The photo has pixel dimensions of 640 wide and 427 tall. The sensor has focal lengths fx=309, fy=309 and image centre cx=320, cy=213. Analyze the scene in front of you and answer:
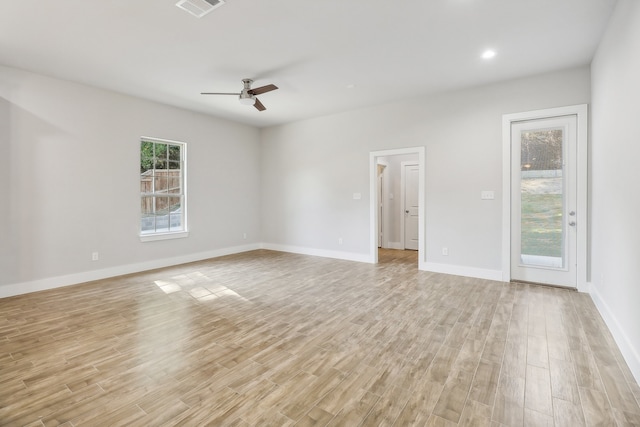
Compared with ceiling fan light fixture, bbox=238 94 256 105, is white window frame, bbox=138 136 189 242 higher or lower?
lower

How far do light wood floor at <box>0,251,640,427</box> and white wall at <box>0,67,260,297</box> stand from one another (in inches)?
23.3

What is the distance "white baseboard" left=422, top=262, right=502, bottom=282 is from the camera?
4586 millimetres

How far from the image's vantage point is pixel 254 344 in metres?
2.61

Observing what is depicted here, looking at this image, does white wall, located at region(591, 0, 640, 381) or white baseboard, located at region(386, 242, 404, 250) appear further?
white baseboard, located at region(386, 242, 404, 250)

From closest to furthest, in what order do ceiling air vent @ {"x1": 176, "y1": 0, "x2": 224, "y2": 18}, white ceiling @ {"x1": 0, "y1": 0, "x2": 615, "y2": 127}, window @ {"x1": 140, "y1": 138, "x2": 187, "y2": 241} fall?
ceiling air vent @ {"x1": 176, "y1": 0, "x2": 224, "y2": 18} < white ceiling @ {"x1": 0, "y1": 0, "x2": 615, "y2": 127} < window @ {"x1": 140, "y1": 138, "x2": 187, "y2": 241}

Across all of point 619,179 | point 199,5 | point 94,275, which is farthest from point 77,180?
point 619,179

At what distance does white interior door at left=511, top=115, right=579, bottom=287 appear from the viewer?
161 inches

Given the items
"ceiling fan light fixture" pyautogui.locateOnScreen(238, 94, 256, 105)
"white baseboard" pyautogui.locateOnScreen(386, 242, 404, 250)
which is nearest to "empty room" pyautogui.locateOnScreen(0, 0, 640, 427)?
"ceiling fan light fixture" pyautogui.locateOnScreen(238, 94, 256, 105)

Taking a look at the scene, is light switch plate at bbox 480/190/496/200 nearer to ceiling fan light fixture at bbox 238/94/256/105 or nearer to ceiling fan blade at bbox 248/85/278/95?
ceiling fan blade at bbox 248/85/278/95

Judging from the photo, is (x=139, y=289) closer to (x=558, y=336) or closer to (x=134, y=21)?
(x=134, y=21)

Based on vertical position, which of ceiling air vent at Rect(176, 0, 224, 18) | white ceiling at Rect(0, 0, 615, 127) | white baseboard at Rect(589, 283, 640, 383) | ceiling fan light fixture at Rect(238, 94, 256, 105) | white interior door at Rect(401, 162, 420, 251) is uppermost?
white ceiling at Rect(0, 0, 615, 127)

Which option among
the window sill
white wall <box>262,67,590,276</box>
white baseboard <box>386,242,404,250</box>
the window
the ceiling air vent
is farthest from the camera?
white baseboard <box>386,242,404,250</box>

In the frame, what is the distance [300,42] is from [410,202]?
5173 mm

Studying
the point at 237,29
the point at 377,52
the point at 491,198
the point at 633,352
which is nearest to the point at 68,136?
the point at 237,29
